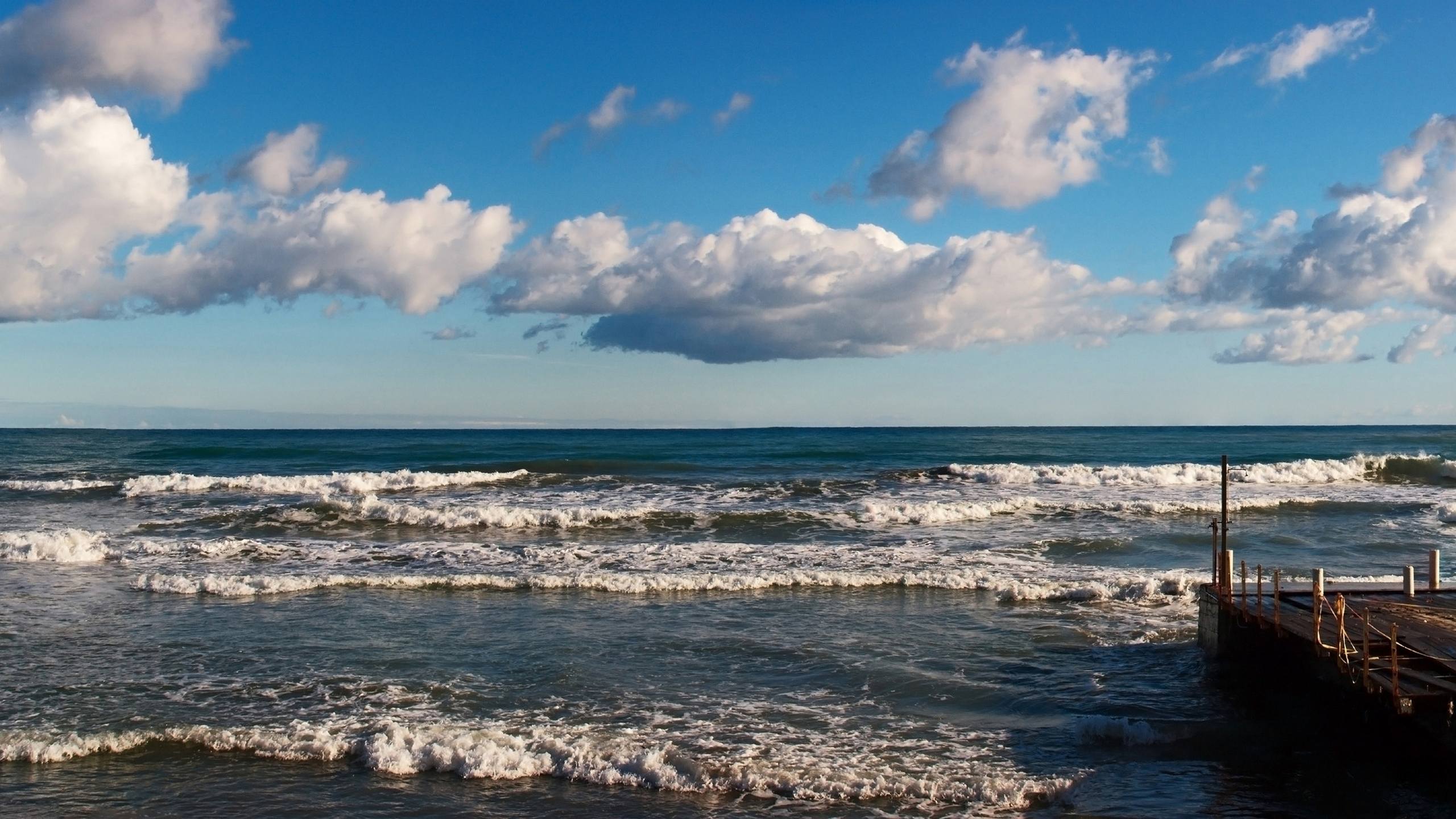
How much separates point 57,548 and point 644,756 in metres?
19.1

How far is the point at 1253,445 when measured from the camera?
3009 inches

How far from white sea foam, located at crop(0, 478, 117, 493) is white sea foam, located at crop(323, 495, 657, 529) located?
47.7 ft

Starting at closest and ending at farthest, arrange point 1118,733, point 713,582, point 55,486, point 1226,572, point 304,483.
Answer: point 1118,733, point 1226,572, point 713,582, point 304,483, point 55,486

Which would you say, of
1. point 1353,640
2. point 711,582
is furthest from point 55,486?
point 1353,640

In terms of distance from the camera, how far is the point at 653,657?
46.9 feet

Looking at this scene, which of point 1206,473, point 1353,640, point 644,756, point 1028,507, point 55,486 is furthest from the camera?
point 1206,473

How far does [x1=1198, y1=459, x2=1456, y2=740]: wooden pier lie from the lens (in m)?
9.84

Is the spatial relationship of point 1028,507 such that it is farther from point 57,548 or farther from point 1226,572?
point 57,548

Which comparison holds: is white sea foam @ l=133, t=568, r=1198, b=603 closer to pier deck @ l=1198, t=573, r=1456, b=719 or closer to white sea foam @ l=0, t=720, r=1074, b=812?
pier deck @ l=1198, t=573, r=1456, b=719

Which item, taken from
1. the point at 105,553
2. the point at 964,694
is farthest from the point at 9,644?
the point at 964,694

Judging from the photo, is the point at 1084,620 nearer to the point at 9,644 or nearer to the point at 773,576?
the point at 773,576

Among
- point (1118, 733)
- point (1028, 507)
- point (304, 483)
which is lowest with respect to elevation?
point (1118, 733)

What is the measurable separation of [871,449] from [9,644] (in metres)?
57.5

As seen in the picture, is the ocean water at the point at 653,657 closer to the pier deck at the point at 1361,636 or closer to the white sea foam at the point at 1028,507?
the white sea foam at the point at 1028,507
